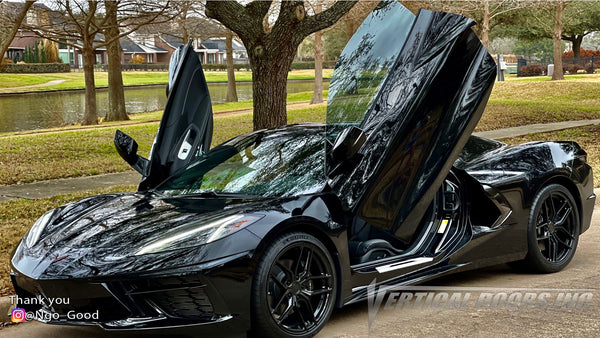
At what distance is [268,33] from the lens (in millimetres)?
9031

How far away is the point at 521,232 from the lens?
18.5 ft

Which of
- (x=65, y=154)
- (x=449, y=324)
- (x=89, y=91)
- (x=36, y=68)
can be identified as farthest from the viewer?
(x=36, y=68)

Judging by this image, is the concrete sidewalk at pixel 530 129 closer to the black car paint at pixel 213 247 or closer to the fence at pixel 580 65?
the black car paint at pixel 213 247

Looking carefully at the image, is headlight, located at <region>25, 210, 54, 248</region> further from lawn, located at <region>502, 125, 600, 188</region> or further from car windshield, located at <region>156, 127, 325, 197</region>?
lawn, located at <region>502, 125, 600, 188</region>

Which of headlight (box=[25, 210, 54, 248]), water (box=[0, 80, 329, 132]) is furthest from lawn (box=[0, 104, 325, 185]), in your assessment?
water (box=[0, 80, 329, 132])

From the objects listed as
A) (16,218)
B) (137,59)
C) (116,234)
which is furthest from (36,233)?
(137,59)

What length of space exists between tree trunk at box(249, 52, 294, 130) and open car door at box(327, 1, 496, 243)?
13.9 feet

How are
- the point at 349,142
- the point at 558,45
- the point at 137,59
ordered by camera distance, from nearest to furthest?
the point at 349,142
the point at 558,45
the point at 137,59

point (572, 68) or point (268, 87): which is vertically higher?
point (268, 87)

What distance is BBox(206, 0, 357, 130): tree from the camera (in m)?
8.87

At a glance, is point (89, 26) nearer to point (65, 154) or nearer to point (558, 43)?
point (65, 154)

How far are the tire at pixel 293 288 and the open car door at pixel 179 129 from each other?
1.65 metres

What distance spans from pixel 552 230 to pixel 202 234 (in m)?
3.16

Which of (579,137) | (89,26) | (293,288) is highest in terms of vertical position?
(89,26)
